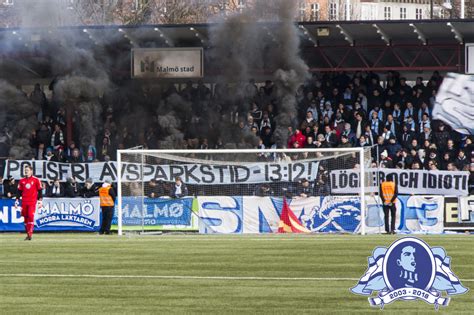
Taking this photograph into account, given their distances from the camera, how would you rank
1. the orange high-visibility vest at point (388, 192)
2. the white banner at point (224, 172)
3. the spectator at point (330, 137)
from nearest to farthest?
the orange high-visibility vest at point (388, 192) < the white banner at point (224, 172) < the spectator at point (330, 137)

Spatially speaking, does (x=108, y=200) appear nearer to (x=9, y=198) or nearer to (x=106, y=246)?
(x=9, y=198)

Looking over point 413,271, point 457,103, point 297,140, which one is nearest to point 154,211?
point 297,140

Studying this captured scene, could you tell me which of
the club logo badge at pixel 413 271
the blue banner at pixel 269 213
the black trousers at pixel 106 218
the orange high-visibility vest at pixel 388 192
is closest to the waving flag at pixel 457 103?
the orange high-visibility vest at pixel 388 192

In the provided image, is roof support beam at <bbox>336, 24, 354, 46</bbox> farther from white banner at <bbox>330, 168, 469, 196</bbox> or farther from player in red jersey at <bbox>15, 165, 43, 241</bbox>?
player in red jersey at <bbox>15, 165, 43, 241</bbox>

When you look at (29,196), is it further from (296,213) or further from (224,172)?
(296,213)

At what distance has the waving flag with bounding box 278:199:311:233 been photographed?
96.6 ft

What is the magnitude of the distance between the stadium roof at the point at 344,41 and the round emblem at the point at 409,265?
2553cm

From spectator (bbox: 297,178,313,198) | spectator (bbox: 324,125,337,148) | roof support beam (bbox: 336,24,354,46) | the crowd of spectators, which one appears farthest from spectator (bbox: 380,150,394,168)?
roof support beam (bbox: 336,24,354,46)

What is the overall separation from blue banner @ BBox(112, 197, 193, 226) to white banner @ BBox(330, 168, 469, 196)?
3754mm

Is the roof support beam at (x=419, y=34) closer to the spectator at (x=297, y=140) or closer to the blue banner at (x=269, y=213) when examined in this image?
the spectator at (x=297, y=140)

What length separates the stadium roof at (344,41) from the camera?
121 feet

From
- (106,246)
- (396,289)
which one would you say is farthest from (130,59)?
(396,289)

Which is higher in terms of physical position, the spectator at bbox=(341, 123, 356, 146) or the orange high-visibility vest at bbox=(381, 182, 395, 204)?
the spectator at bbox=(341, 123, 356, 146)

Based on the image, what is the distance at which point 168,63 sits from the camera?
38.4 meters
